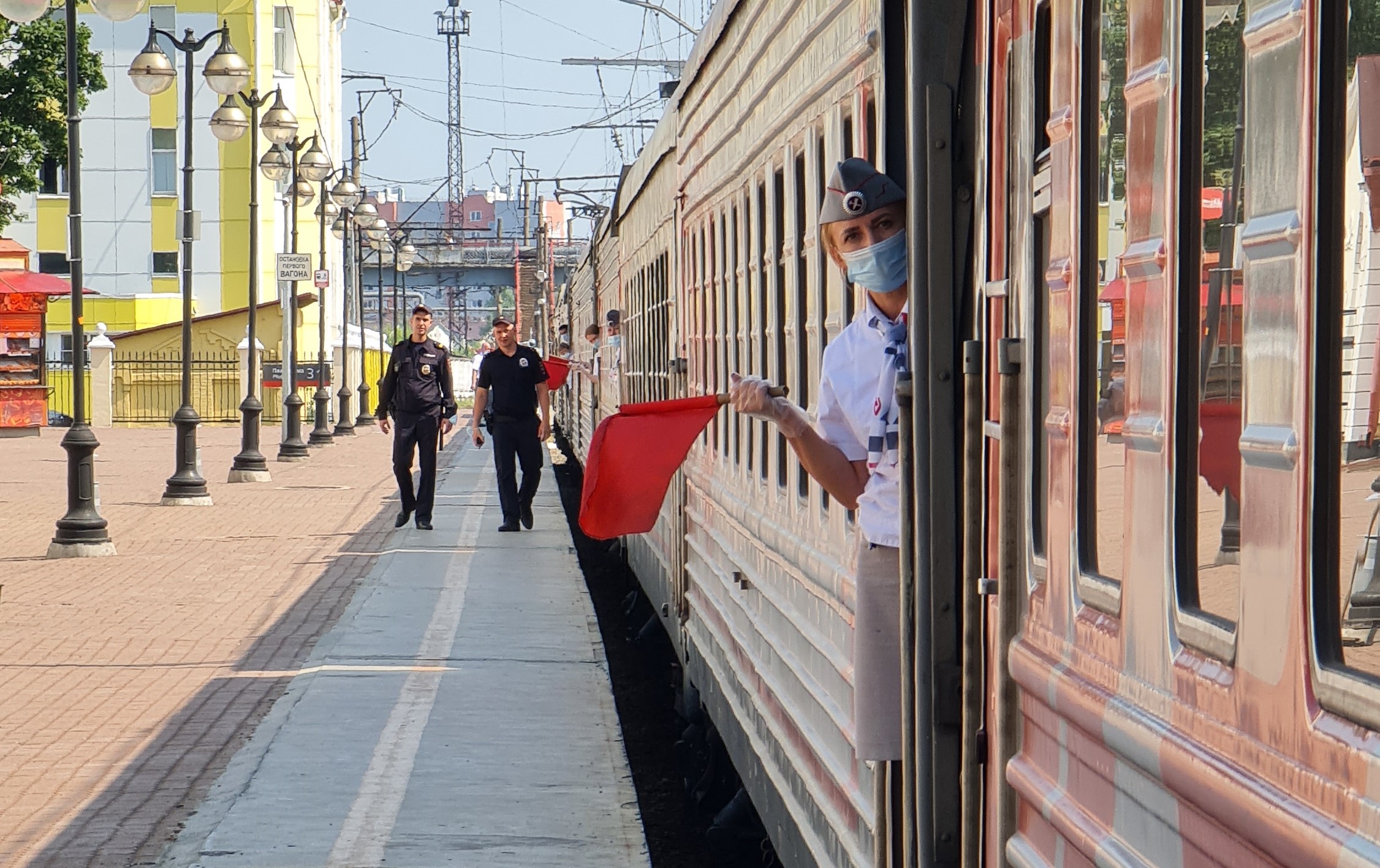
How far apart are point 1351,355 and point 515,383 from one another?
15.4 m

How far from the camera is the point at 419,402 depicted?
1708 cm

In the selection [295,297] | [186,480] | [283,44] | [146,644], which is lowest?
[146,644]

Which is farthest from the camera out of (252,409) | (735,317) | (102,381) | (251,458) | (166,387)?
(166,387)

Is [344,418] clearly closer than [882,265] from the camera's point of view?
No

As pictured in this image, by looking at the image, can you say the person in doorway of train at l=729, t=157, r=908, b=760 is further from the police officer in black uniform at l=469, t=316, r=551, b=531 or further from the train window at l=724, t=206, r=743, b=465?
the police officer in black uniform at l=469, t=316, r=551, b=531

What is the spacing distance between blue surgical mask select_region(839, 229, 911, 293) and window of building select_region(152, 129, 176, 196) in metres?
56.8

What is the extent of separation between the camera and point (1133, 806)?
2404 millimetres

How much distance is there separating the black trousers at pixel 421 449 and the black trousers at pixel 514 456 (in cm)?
53

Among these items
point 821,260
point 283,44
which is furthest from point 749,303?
point 283,44

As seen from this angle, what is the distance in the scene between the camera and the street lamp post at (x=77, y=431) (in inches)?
618

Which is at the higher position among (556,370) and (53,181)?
(53,181)

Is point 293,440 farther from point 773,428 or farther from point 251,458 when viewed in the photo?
point 773,428

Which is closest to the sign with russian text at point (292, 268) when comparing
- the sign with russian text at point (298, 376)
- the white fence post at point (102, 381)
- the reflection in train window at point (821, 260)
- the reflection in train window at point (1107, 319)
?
the sign with russian text at point (298, 376)

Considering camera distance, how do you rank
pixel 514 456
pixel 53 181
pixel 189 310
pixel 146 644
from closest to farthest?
pixel 146 644 < pixel 514 456 < pixel 189 310 < pixel 53 181
